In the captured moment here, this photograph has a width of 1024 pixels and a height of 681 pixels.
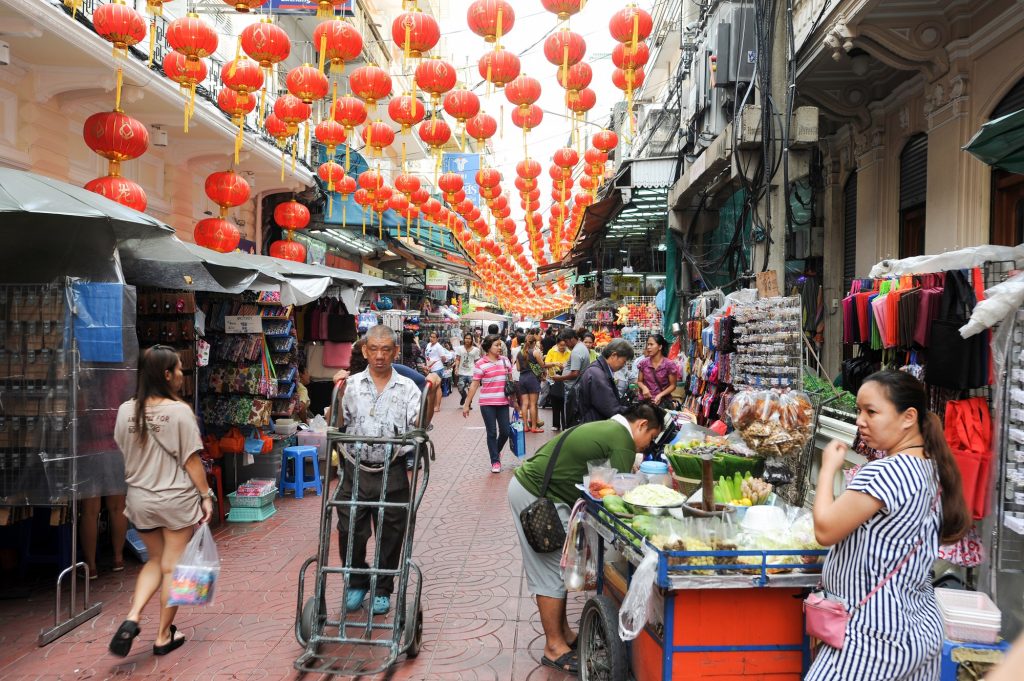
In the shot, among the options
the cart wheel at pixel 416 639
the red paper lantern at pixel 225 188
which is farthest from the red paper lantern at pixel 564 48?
the cart wheel at pixel 416 639

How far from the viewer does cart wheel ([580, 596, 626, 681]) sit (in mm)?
3549

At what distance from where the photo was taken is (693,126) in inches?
524

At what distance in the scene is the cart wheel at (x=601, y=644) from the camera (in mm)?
3549

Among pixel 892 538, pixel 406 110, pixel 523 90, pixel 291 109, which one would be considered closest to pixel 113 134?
pixel 291 109

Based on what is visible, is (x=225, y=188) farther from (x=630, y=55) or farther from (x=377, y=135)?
(x=630, y=55)

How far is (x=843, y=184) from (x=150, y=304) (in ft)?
34.3

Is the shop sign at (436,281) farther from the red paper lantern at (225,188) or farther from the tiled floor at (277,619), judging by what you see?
the tiled floor at (277,619)

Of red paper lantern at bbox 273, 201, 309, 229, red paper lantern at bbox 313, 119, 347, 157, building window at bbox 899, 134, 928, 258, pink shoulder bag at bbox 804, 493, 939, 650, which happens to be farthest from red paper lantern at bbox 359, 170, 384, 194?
pink shoulder bag at bbox 804, 493, 939, 650

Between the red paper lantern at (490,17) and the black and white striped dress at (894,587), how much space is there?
6.28 m

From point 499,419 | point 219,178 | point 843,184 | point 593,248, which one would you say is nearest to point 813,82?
point 843,184

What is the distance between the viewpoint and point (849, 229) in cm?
1157

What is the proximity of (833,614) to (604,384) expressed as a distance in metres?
5.24

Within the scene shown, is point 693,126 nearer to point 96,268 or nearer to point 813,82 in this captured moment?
point 813,82

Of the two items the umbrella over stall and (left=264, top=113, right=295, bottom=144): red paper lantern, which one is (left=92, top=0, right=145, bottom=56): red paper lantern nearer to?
the umbrella over stall
